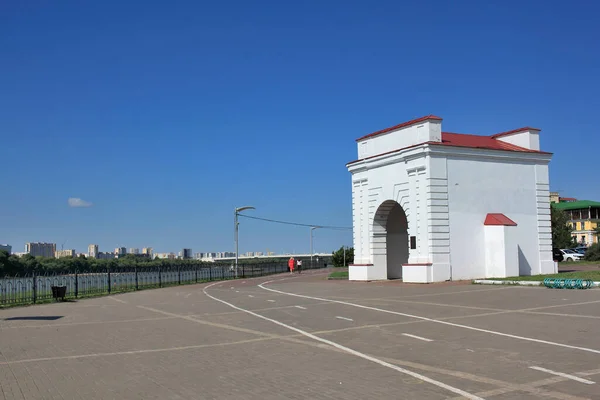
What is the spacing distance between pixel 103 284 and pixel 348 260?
104 ft

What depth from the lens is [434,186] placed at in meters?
30.3

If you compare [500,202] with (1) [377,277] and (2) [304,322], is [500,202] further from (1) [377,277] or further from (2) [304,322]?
(2) [304,322]

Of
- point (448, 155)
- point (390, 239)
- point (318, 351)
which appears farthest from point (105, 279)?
point (318, 351)

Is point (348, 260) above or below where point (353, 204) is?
below

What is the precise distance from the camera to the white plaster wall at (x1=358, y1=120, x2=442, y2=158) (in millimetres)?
31094

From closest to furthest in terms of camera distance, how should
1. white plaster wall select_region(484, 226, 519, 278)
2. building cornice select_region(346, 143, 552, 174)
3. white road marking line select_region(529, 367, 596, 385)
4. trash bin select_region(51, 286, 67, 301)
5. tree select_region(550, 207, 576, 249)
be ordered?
white road marking line select_region(529, 367, 596, 385)
trash bin select_region(51, 286, 67, 301)
white plaster wall select_region(484, 226, 519, 278)
building cornice select_region(346, 143, 552, 174)
tree select_region(550, 207, 576, 249)

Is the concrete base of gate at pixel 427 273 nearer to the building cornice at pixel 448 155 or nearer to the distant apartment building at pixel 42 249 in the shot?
the building cornice at pixel 448 155

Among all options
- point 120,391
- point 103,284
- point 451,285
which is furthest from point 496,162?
point 120,391

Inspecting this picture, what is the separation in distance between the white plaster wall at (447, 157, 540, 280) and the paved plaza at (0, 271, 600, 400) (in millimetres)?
10755

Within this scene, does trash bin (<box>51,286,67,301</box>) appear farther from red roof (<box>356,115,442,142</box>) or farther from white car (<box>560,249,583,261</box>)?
white car (<box>560,249,583,261</box>)

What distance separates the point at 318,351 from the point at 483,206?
76.6 ft

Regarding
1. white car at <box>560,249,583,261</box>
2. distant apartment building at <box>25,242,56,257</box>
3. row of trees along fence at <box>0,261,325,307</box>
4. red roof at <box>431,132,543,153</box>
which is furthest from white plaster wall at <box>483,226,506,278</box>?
distant apartment building at <box>25,242,56,257</box>

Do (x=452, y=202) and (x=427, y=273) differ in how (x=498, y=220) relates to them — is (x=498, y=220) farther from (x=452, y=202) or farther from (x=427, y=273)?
(x=427, y=273)

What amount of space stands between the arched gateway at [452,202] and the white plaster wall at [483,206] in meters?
0.06
